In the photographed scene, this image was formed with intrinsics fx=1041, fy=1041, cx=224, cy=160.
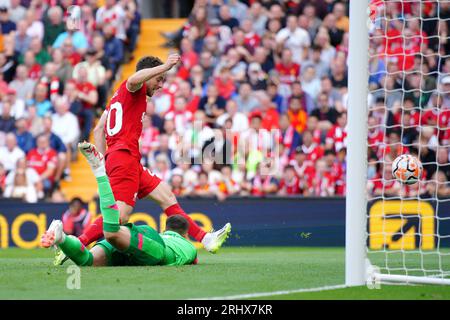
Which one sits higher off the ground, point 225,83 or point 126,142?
point 225,83

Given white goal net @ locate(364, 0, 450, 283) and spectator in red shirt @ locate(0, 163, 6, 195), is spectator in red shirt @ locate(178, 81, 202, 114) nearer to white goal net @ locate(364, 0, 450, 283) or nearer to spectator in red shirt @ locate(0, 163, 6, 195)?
white goal net @ locate(364, 0, 450, 283)

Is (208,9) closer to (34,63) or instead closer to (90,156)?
(34,63)

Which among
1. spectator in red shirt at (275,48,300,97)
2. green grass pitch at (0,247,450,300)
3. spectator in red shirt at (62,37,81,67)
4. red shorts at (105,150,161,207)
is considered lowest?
green grass pitch at (0,247,450,300)

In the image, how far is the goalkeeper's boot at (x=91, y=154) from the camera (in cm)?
876

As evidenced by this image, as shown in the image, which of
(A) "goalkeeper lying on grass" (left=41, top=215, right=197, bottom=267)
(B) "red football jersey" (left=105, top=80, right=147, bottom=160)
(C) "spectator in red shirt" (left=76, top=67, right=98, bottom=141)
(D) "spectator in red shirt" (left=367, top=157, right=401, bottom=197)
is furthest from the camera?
(C) "spectator in red shirt" (left=76, top=67, right=98, bottom=141)

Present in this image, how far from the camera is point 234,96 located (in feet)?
60.2

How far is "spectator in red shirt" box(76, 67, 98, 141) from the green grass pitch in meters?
8.33

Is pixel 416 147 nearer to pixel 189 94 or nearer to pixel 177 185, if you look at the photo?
pixel 177 185

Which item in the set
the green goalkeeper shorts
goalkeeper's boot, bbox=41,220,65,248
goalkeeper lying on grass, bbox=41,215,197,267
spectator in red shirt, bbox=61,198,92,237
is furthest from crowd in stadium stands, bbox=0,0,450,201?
goalkeeper's boot, bbox=41,220,65,248

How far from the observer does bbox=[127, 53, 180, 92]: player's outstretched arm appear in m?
9.73

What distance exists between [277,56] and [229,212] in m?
3.60

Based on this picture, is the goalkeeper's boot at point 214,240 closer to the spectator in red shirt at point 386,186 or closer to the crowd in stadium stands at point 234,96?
the crowd in stadium stands at point 234,96

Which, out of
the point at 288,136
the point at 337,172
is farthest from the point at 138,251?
the point at 288,136

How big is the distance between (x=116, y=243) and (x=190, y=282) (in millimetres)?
1077
